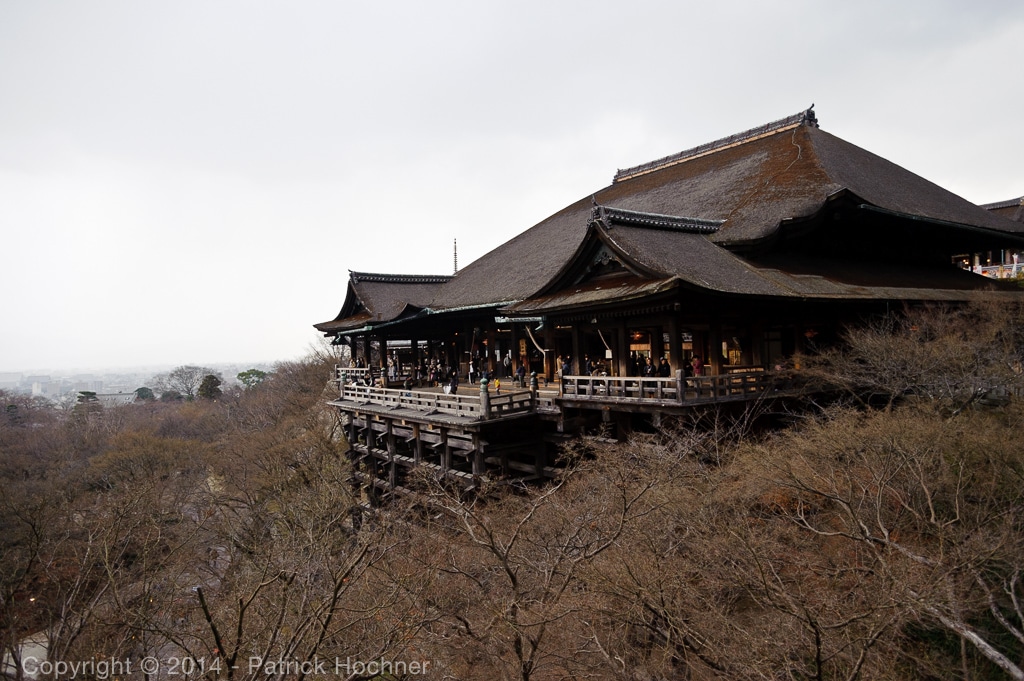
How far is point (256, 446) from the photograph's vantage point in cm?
2862

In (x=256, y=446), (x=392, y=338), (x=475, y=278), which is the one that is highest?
(x=475, y=278)

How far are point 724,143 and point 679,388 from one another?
65.4 ft

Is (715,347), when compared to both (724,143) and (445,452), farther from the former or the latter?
(724,143)

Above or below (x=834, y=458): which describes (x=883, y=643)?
below

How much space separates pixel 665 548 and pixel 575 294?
26.1ft

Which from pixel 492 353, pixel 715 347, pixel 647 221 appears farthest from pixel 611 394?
pixel 492 353

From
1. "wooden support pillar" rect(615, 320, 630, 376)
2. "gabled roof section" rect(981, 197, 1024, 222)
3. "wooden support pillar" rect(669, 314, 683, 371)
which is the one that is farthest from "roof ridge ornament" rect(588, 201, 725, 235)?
"gabled roof section" rect(981, 197, 1024, 222)

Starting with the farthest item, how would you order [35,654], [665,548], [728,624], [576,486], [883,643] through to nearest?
1. [35,654]
2. [576,486]
3. [665,548]
4. [728,624]
5. [883,643]

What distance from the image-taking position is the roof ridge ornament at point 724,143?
23812mm

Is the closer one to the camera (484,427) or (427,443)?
(484,427)

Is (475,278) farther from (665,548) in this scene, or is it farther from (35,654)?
(35,654)

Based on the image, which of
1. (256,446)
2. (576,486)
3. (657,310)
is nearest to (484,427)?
(576,486)

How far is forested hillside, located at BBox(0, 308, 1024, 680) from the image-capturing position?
7.01 meters

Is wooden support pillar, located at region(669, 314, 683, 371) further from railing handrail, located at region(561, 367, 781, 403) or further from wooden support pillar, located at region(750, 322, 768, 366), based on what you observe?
wooden support pillar, located at region(750, 322, 768, 366)
